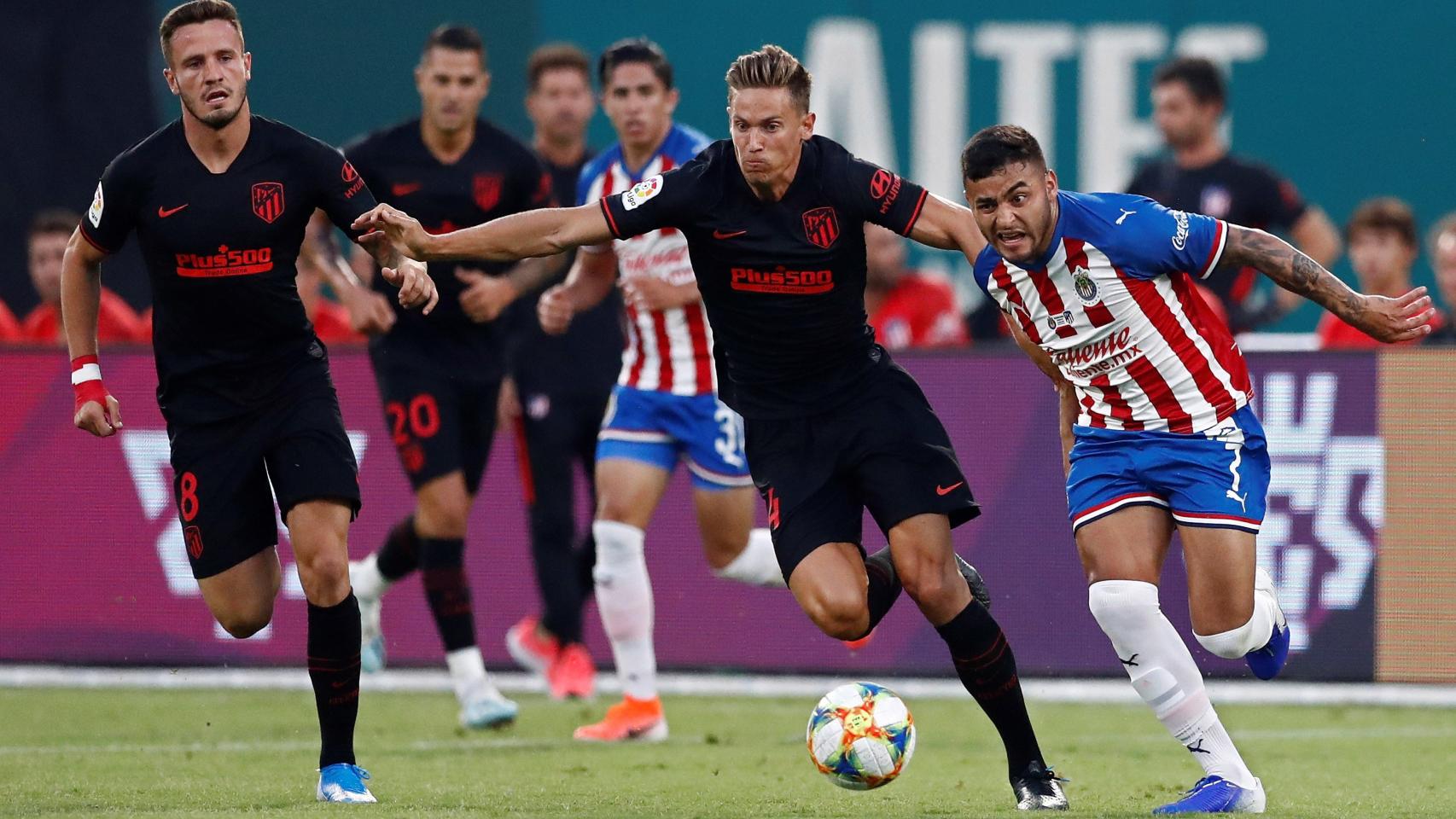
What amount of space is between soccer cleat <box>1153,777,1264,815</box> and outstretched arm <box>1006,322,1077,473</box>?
113 cm

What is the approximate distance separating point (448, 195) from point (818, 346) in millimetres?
2864

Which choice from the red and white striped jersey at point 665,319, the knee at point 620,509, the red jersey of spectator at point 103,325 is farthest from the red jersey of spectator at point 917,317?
the red jersey of spectator at point 103,325

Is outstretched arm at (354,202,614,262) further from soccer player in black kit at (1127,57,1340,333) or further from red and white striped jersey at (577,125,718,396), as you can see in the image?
soccer player in black kit at (1127,57,1340,333)

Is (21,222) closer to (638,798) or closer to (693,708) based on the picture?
(693,708)

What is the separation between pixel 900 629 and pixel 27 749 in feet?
13.7

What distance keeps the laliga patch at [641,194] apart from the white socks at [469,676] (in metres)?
3.07

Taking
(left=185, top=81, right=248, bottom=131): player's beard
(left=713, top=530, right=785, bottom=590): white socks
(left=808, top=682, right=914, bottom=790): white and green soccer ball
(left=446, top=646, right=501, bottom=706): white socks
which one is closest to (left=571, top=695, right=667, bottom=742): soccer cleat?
(left=446, top=646, right=501, bottom=706): white socks

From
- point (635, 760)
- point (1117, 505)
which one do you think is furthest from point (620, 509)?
point (1117, 505)

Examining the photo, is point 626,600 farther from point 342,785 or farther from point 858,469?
point 342,785

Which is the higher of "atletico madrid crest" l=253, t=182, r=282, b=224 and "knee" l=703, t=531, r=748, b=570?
"atletico madrid crest" l=253, t=182, r=282, b=224

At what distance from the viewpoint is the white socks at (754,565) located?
9.18 meters

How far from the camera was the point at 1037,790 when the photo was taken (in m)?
6.47

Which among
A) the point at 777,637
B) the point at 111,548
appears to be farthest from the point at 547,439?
the point at 111,548

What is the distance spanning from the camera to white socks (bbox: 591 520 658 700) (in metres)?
9.02
